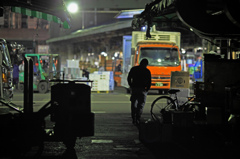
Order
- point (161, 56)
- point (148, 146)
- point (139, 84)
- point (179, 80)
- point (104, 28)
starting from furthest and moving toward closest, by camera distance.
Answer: point (104, 28), point (161, 56), point (179, 80), point (139, 84), point (148, 146)

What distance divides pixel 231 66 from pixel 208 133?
2367 mm

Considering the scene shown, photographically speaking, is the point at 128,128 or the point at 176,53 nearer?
the point at 128,128

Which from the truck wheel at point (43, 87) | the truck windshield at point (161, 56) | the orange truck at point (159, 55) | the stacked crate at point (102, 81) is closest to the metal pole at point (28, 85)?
the orange truck at point (159, 55)

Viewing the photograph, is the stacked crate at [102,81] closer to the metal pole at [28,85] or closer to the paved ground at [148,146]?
the paved ground at [148,146]

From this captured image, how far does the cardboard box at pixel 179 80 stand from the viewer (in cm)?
1655

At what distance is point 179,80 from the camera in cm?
1667

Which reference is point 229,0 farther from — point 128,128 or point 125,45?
point 125,45

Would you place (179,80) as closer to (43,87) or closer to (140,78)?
(140,78)

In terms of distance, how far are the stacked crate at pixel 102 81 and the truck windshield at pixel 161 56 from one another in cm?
398

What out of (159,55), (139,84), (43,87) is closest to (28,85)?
(139,84)

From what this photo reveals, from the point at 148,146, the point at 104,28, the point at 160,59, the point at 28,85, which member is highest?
the point at 104,28

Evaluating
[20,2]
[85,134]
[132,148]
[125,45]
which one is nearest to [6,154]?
[85,134]

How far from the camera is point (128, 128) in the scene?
11.8 meters

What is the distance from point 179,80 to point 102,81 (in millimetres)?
11238
